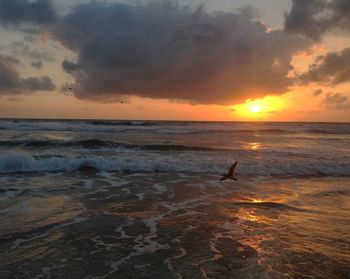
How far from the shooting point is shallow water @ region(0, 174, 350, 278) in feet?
20.9

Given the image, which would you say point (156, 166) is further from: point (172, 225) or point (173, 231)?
point (173, 231)

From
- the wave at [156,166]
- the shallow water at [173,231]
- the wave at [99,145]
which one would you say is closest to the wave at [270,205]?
the shallow water at [173,231]

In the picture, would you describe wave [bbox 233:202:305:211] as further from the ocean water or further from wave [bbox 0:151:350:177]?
wave [bbox 0:151:350:177]

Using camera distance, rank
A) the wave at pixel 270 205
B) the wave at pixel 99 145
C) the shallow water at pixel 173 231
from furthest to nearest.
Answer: the wave at pixel 99 145
the wave at pixel 270 205
the shallow water at pixel 173 231

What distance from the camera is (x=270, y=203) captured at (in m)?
11.5

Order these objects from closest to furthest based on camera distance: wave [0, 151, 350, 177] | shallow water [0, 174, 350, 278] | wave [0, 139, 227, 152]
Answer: shallow water [0, 174, 350, 278] → wave [0, 151, 350, 177] → wave [0, 139, 227, 152]

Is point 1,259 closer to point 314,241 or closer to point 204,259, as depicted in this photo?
point 204,259

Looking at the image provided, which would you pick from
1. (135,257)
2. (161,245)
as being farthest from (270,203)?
(135,257)

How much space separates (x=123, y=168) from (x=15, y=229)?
35.1 ft

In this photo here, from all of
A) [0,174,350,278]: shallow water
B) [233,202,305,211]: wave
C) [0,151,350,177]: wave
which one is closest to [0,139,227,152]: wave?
[0,151,350,177]: wave

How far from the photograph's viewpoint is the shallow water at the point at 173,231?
6.38m

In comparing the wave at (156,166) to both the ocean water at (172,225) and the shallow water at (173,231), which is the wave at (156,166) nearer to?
the ocean water at (172,225)

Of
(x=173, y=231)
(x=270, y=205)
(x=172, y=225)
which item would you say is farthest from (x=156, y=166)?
(x=173, y=231)

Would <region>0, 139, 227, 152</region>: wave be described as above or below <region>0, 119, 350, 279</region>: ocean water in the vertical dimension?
below
